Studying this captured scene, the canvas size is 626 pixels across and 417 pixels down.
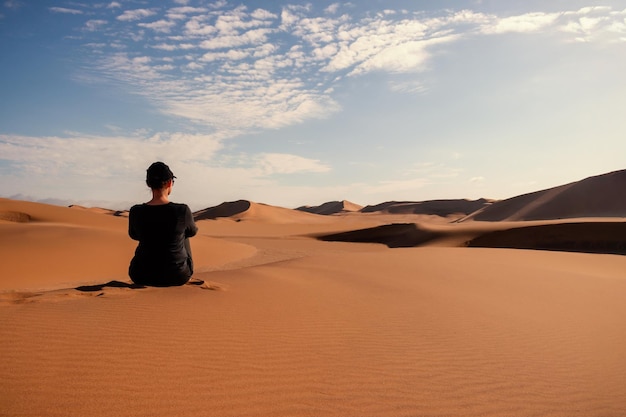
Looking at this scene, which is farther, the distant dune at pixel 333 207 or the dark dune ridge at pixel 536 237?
the distant dune at pixel 333 207

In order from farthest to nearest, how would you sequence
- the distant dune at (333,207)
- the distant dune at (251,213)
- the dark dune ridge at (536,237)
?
the distant dune at (333,207)
the distant dune at (251,213)
the dark dune ridge at (536,237)

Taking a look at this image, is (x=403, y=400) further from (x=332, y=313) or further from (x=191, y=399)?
(x=332, y=313)

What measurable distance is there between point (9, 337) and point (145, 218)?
195cm

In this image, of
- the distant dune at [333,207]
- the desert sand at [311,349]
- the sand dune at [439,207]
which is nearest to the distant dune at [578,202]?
the sand dune at [439,207]

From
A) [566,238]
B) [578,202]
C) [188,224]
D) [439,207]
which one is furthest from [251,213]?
[188,224]

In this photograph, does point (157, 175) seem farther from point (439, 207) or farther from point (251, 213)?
point (439, 207)

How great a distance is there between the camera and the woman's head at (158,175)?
4.98 m

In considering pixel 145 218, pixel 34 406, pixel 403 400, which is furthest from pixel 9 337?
pixel 403 400

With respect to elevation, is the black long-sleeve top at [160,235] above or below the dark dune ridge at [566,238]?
above

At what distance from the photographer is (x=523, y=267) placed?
1112 centimetres

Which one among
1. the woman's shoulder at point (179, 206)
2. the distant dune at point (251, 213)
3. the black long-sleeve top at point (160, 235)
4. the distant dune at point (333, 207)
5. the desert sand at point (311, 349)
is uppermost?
the distant dune at point (333, 207)

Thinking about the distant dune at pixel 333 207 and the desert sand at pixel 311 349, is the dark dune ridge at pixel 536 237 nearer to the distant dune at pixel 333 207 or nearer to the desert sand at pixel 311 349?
the desert sand at pixel 311 349

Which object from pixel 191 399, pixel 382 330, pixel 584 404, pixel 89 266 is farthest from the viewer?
pixel 89 266

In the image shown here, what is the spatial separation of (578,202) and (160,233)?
53567 mm
